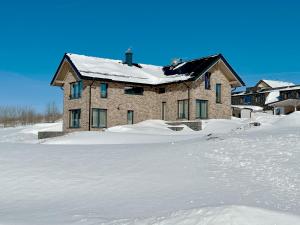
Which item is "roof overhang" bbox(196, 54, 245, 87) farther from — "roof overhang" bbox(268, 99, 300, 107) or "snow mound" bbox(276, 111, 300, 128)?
"roof overhang" bbox(268, 99, 300, 107)

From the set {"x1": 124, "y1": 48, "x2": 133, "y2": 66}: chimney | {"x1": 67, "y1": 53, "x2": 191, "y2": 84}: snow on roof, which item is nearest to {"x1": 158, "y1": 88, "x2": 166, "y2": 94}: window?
{"x1": 67, "y1": 53, "x2": 191, "y2": 84}: snow on roof

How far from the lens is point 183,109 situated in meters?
32.1

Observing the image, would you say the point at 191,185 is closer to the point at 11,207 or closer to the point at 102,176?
the point at 102,176

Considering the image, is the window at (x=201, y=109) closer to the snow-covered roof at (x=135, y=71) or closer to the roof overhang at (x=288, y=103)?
the snow-covered roof at (x=135, y=71)

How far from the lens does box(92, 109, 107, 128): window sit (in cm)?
3112

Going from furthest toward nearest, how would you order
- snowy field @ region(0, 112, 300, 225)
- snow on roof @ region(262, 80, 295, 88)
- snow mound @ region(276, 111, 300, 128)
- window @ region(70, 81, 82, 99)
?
snow on roof @ region(262, 80, 295, 88), window @ region(70, 81, 82, 99), snow mound @ region(276, 111, 300, 128), snowy field @ region(0, 112, 300, 225)

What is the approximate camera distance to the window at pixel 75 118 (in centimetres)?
3216

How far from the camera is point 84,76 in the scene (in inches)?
1182

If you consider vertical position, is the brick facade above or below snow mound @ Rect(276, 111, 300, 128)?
above

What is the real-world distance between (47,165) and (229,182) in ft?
17.2

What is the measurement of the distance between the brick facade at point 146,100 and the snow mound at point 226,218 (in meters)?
25.0

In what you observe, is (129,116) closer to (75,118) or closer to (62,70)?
(75,118)

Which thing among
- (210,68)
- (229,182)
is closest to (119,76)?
(210,68)

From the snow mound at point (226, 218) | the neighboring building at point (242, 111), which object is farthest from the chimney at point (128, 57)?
the snow mound at point (226, 218)
